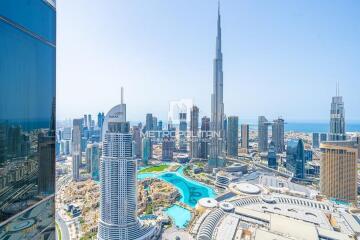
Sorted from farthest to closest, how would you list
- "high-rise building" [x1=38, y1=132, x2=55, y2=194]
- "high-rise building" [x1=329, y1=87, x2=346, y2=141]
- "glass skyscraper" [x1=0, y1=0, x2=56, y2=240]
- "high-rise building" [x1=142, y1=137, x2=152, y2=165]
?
"high-rise building" [x1=142, y1=137, x2=152, y2=165] < "high-rise building" [x1=329, y1=87, x2=346, y2=141] < "high-rise building" [x1=38, y1=132, x2=55, y2=194] < "glass skyscraper" [x1=0, y1=0, x2=56, y2=240]

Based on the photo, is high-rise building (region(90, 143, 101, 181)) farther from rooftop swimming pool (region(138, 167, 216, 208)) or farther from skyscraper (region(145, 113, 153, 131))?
skyscraper (region(145, 113, 153, 131))

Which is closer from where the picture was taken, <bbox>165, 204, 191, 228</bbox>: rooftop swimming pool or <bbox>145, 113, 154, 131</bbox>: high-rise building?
<bbox>165, 204, 191, 228</bbox>: rooftop swimming pool

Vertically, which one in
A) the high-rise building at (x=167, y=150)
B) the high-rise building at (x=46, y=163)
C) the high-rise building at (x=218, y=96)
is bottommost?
the high-rise building at (x=167, y=150)

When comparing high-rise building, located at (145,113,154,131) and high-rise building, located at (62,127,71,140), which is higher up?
high-rise building, located at (145,113,154,131)

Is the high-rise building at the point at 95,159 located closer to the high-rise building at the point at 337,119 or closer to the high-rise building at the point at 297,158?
the high-rise building at the point at 297,158

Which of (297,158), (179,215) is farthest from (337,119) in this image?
(179,215)

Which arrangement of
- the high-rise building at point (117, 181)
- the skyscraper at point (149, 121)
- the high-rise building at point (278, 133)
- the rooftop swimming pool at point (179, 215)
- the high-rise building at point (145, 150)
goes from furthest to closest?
the skyscraper at point (149, 121)
the high-rise building at point (278, 133)
the high-rise building at point (145, 150)
the rooftop swimming pool at point (179, 215)
the high-rise building at point (117, 181)

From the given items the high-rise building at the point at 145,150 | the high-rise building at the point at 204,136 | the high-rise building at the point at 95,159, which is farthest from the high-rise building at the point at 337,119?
the high-rise building at the point at 95,159

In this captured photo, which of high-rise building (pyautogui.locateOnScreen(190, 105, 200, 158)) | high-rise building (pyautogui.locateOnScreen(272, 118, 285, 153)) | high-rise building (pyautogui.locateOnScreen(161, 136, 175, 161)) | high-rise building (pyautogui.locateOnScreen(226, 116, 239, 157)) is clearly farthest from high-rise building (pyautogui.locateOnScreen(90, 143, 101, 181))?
high-rise building (pyautogui.locateOnScreen(272, 118, 285, 153))
